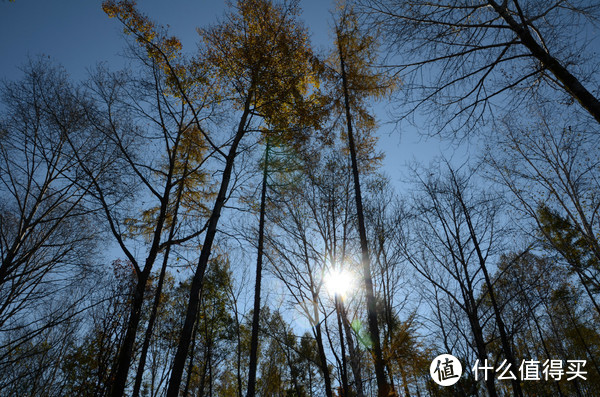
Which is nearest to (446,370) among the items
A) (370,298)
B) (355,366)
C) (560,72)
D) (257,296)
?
(355,366)

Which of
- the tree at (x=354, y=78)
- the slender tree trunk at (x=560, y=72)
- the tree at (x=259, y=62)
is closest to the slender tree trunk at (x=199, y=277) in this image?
the tree at (x=259, y=62)

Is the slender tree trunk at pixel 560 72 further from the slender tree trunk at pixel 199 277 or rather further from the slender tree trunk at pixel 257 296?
the slender tree trunk at pixel 257 296

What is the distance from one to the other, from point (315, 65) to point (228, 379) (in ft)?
73.2

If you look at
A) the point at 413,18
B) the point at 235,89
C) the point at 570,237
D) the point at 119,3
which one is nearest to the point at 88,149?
the point at 119,3

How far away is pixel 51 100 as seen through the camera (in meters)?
6.54

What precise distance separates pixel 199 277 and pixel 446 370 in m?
7.55

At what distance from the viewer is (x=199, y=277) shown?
534 centimetres

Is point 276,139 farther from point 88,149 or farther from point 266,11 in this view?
point 88,149

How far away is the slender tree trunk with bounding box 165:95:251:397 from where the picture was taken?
4518 mm

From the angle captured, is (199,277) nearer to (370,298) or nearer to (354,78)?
(370,298)

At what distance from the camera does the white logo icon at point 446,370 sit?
678 centimetres

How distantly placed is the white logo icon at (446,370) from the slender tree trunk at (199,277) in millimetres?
5787

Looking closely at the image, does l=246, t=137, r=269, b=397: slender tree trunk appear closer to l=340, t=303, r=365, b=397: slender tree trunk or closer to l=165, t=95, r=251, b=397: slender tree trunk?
l=165, t=95, r=251, b=397: slender tree trunk

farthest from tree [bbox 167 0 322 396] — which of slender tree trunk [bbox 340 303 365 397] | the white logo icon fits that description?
the white logo icon
